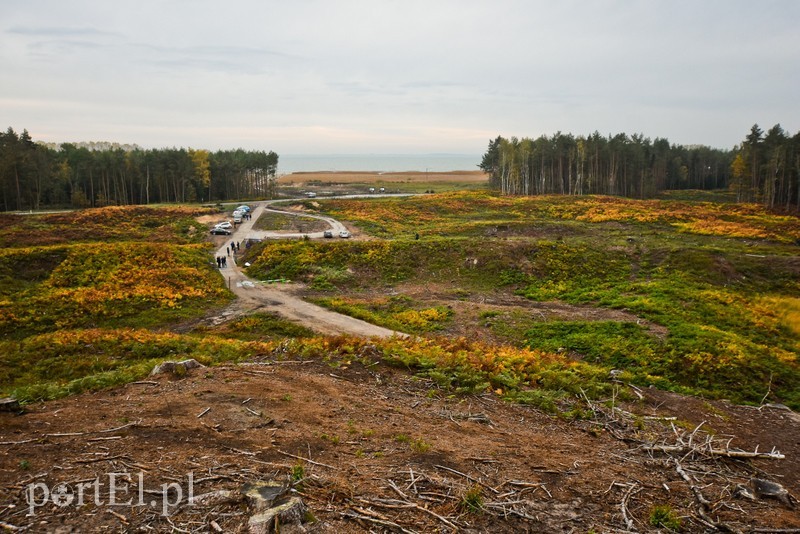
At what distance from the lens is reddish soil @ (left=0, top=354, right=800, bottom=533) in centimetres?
756

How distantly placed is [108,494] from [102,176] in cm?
10012

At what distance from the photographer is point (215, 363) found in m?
16.6

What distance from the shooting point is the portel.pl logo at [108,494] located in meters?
7.37

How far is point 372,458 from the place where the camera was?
968cm

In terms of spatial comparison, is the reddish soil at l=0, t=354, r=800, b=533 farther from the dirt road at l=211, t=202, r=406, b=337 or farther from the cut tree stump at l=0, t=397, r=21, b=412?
the dirt road at l=211, t=202, r=406, b=337

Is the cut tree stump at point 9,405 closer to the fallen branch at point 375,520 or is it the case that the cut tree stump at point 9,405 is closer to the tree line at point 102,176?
the fallen branch at point 375,520

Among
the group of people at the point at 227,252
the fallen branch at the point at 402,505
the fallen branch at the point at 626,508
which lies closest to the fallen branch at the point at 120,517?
the fallen branch at the point at 402,505

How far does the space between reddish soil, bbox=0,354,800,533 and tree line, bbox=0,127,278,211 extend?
275ft

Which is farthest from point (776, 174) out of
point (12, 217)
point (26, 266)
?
point (12, 217)

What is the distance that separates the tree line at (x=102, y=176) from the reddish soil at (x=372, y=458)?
275 ft

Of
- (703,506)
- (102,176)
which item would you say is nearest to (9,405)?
(703,506)

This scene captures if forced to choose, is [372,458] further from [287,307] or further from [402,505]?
[287,307]

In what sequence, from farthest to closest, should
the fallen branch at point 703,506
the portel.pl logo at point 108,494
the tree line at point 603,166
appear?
1. the tree line at point 603,166
2. the fallen branch at point 703,506
3. the portel.pl logo at point 108,494

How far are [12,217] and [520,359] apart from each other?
222ft
